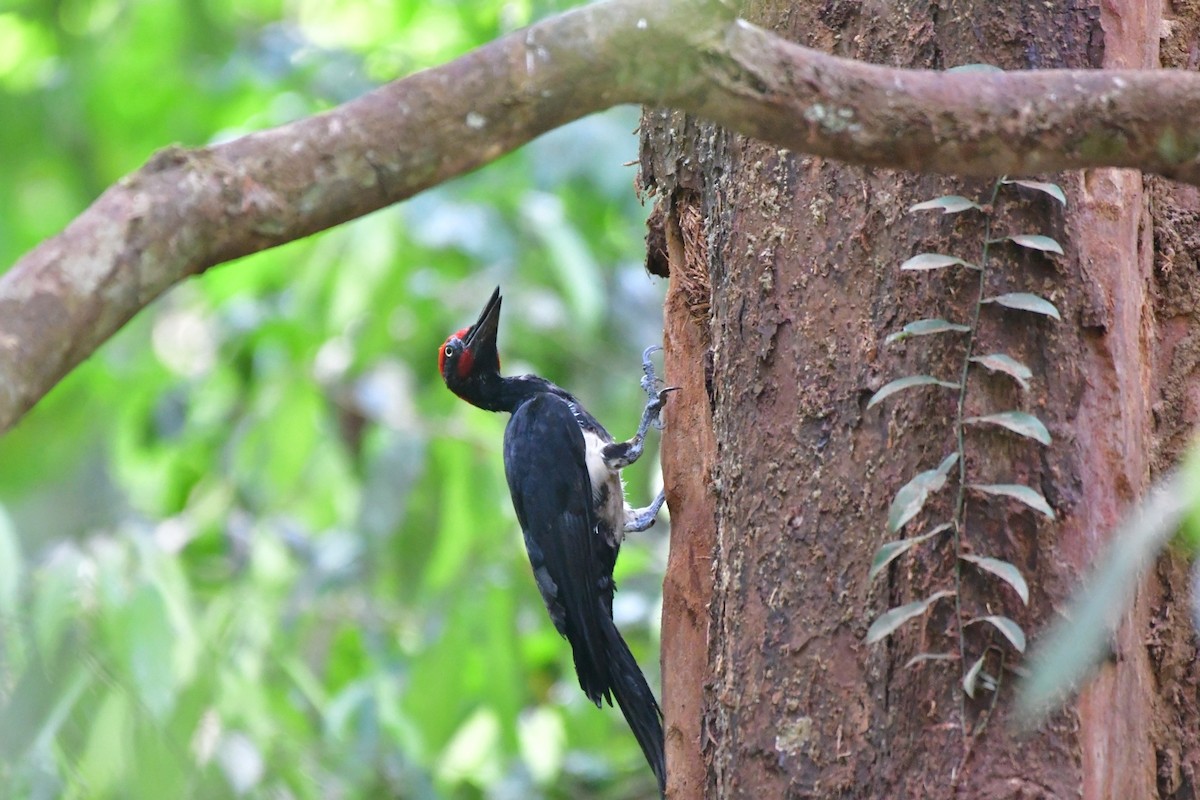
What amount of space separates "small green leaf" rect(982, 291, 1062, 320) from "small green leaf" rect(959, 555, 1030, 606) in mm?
388

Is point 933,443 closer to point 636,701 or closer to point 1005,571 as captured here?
point 1005,571

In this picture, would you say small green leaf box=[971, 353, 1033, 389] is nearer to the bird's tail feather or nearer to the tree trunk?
the tree trunk

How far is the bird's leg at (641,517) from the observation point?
163 inches

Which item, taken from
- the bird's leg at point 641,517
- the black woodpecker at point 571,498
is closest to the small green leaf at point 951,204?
the black woodpecker at point 571,498

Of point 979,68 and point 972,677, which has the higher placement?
point 979,68

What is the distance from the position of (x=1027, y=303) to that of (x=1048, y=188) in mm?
Answer: 199

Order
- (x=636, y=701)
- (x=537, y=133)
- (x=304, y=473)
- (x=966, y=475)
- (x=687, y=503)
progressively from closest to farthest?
(x=537, y=133), (x=966, y=475), (x=687, y=503), (x=636, y=701), (x=304, y=473)

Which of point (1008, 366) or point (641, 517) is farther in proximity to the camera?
point (641, 517)

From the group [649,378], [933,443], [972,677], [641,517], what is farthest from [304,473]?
[972,677]

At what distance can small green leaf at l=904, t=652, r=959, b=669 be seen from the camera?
1.91 m

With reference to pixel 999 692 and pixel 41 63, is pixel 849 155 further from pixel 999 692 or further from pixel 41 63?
pixel 41 63

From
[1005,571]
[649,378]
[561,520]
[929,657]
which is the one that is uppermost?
[1005,571]

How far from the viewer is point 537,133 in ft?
4.58

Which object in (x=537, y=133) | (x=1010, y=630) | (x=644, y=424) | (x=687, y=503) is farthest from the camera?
(x=644, y=424)
